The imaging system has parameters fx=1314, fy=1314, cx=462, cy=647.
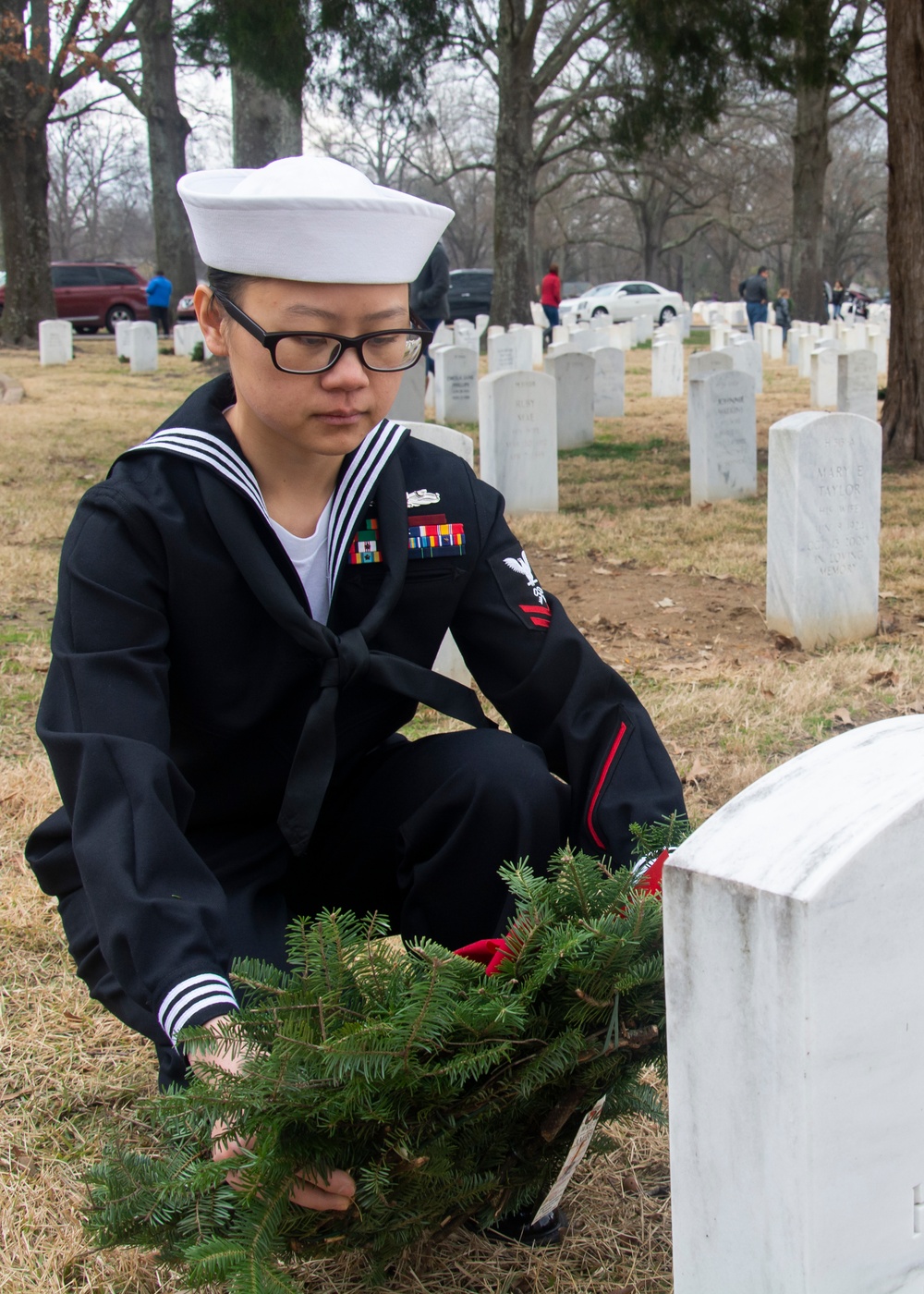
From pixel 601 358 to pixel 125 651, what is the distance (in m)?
13.1

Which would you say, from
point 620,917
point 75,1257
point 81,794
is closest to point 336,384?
point 81,794

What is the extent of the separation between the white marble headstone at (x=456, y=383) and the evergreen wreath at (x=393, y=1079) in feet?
39.5

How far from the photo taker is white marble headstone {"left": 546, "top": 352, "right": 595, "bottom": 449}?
1149 cm

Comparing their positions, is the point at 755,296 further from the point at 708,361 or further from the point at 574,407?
the point at 708,361

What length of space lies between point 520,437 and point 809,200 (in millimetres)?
19915

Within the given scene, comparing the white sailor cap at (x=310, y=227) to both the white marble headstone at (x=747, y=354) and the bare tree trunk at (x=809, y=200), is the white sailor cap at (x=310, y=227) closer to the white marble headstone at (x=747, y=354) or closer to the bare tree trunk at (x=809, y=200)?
the white marble headstone at (x=747, y=354)

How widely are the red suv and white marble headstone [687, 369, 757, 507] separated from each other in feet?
81.5

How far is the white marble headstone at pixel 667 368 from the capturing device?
56.1ft

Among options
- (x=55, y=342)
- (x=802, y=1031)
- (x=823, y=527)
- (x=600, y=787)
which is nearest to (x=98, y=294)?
(x=55, y=342)

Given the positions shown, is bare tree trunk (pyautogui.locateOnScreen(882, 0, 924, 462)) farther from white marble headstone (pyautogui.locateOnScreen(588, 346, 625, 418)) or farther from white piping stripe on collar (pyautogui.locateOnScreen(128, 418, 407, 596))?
white piping stripe on collar (pyautogui.locateOnScreen(128, 418, 407, 596))

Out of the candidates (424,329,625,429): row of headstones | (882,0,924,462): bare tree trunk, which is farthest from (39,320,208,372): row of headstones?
(882,0,924,462): bare tree trunk

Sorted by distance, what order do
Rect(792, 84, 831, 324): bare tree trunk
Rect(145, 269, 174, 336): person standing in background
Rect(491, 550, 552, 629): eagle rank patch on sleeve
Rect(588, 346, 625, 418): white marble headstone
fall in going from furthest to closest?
Rect(145, 269, 174, 336): person standing in background → Rect(792, 84, 831, 324): bare tree trunk → Rect(588, 346, 625, 418): white marble headstone → Rect(491, 550, 552, 629): eagle rank patch on sleeve

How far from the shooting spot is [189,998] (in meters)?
1.51

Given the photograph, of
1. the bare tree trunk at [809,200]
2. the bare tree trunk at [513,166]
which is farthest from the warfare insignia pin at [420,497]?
the bare tree trunk at [809,200]
